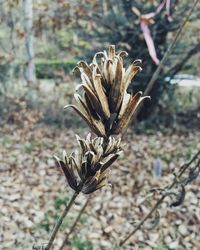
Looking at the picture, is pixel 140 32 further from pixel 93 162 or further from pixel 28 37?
pixel 93 162

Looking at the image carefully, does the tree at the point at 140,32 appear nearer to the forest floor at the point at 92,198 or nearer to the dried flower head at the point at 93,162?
the forest floor at the point at 92,198

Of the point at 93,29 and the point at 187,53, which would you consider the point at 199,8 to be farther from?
the point at 93,29

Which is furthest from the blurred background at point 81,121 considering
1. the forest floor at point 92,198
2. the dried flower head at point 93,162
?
the dried flower head at point 93,162

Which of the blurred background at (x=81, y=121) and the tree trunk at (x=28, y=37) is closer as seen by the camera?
the blurred background at (x=81, y=121)

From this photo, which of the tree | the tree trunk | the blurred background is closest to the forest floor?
the blurred background

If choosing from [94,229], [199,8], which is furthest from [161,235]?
[199,8]

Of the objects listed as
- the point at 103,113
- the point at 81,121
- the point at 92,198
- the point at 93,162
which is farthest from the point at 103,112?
the point at 81,121

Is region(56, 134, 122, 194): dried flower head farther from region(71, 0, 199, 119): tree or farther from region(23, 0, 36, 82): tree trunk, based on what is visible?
region(23, 0, 36, 82): tree trunk
